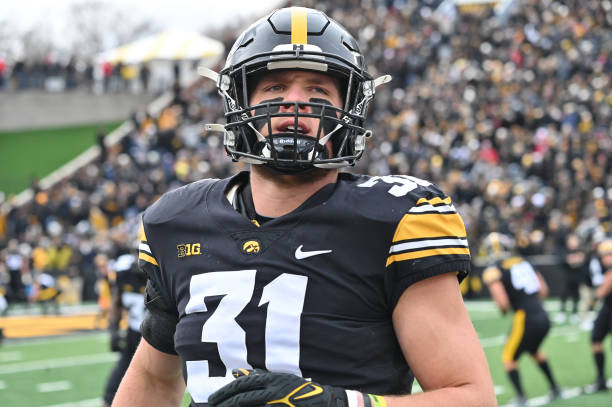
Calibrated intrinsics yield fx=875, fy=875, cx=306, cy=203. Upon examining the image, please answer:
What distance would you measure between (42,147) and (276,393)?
28.5 metres

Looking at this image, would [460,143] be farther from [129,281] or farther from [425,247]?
[425,247]

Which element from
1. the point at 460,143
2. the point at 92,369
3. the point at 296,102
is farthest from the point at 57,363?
the point at 460,143

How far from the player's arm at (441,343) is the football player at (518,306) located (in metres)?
6.14

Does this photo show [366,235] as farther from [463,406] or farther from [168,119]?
Answer: [168,119]

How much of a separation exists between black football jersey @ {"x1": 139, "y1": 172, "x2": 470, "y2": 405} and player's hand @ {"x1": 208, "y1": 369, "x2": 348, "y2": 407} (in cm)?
11

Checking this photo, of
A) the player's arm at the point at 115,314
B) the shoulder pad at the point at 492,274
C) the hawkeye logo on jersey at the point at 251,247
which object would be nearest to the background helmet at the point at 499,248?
the shoulder pad at the point at 492,274

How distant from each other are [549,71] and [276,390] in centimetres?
1988

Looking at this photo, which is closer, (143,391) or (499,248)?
(143,391)

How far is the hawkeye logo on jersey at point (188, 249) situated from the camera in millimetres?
1938

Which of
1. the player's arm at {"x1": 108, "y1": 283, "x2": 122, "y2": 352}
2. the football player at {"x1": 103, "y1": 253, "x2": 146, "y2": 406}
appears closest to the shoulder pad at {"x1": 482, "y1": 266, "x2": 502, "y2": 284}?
the football player at {"x1": 103, "y1": 253, "x2": 146, "y2": 406}

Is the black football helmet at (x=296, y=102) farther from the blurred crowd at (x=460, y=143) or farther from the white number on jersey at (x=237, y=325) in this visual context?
the blurred crowd at (x=460, y=143)

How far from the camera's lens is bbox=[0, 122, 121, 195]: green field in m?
28.2

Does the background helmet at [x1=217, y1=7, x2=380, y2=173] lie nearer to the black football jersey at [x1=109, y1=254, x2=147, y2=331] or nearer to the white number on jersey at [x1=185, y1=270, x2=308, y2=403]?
the white number on jersey at [x1=185, y1=270, x2=308, y2=403]

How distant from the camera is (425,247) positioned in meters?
1.77
